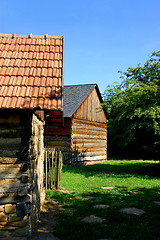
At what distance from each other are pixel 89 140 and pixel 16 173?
15.3m

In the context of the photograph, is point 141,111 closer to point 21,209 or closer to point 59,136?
point 59,136

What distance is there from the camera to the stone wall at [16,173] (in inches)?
166

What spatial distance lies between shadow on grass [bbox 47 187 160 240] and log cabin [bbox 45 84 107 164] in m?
7.52

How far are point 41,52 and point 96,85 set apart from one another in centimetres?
1546

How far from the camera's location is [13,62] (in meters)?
5.42

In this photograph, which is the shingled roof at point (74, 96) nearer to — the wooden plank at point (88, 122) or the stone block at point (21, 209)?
the wooden plank at point (88, 122)

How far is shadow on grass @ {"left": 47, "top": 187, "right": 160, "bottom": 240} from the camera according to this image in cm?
456

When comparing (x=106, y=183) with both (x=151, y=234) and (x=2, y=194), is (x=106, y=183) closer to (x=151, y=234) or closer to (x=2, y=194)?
(x=151, y=234)

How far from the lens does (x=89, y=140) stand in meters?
19.5

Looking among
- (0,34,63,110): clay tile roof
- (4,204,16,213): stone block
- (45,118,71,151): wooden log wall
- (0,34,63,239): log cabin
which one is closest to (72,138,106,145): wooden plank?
(45,118,71,151): wooden log wall

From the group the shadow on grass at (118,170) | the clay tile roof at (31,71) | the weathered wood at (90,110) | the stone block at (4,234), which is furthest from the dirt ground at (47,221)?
the weathered wood at (90,110)

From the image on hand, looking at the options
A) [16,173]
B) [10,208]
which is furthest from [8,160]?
[10,208]

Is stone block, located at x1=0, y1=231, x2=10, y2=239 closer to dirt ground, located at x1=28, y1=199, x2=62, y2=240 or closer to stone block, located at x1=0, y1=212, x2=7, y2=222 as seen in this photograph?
stone block, located at x1=0, y1=212, x2=7, y2=222

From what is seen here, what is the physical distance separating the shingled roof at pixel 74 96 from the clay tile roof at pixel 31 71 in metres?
10.3
